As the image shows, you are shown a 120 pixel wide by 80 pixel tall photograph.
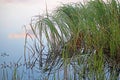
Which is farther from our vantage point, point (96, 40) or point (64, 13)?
point (64, 13)

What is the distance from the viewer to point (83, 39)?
Result: 2885mm

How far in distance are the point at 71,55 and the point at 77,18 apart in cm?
29

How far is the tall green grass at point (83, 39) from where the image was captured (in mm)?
2746

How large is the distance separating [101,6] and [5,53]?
2.40 feet

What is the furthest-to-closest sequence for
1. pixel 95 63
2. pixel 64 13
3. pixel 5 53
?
1. pixel 64 13
2. pixel 5 53
3. pixel 95 63

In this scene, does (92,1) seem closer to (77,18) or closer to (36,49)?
(77,18)

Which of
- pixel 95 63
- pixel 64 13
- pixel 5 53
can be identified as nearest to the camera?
pixel 95 63

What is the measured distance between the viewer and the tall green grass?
275cm

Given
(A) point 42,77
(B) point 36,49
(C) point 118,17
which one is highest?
(C) point 118,17

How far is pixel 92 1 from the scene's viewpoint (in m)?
2.97

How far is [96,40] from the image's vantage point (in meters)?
2.76

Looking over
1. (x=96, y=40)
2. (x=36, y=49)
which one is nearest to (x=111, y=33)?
(x=96, y=40)

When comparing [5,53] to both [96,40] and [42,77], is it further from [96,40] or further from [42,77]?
[96,40]

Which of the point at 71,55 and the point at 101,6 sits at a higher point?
the point at 101,6
